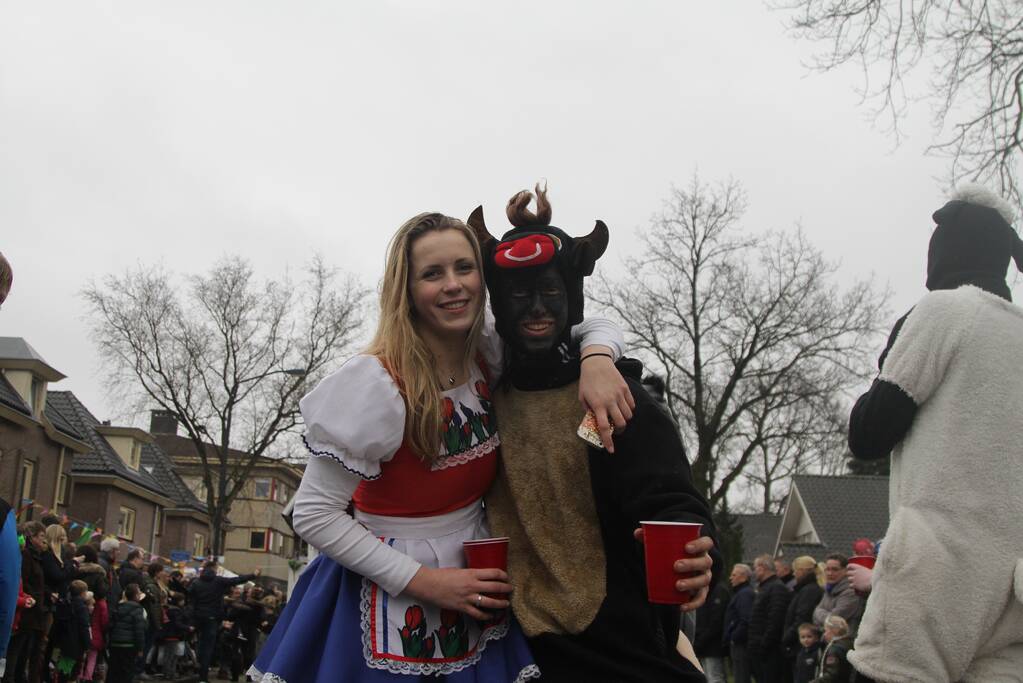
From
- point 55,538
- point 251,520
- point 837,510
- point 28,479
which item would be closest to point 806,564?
point 55,538

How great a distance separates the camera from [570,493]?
8.55ft

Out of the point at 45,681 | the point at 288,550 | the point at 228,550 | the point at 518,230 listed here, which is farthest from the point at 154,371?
the point at 288,550

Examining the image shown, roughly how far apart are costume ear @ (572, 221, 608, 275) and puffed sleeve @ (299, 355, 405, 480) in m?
0.64

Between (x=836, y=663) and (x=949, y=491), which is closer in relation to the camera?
(x=949, y=491)

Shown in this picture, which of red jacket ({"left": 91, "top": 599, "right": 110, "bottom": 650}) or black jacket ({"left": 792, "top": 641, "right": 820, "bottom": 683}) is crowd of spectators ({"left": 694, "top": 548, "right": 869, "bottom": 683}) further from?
red jacket ({"left": 91, "top": 599, "right": 110, "bottom": 650})

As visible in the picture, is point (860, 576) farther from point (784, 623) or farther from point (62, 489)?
point (62, 489)

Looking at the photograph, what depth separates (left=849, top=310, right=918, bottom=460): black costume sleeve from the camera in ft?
9.21

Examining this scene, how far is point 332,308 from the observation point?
32.3m

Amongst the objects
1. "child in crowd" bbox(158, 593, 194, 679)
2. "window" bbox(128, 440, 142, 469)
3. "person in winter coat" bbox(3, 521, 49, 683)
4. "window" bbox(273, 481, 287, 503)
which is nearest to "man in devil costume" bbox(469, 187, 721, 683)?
A: "person in winter coat" bbox(3, 521, 49, 683)

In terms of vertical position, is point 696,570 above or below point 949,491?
below

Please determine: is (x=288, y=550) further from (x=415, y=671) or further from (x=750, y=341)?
(x=415, y=671)

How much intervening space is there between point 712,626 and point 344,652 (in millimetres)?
10578

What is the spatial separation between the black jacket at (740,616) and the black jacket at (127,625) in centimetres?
717

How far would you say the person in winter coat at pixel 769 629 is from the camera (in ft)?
35.4
